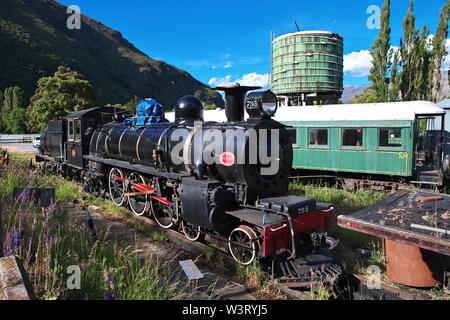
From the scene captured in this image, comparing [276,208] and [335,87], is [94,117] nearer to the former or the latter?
[276,208]

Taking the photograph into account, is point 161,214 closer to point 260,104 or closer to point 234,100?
point 234,100

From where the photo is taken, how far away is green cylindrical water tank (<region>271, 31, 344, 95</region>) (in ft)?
62.2

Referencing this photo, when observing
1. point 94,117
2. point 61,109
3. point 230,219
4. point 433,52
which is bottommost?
point 230,219

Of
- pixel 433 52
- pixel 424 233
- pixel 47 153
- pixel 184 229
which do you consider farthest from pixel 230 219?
pixel 433 52

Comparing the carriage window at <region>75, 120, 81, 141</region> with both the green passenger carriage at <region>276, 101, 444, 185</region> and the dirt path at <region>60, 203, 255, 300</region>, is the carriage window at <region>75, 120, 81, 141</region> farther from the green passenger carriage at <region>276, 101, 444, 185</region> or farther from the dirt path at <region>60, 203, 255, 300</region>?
the green passenger carriage at <region>276, 101, 444, 185</region>

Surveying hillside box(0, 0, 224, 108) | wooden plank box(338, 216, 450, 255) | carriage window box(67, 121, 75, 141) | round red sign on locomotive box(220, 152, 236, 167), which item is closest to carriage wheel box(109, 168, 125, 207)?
carriage window box(67, 121, 75, 141)

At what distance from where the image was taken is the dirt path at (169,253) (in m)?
4.36

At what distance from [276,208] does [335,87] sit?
54.9ft

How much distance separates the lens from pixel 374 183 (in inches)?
432

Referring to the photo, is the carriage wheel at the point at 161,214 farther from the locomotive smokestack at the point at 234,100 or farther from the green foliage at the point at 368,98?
the green foliage at the point at 368,98

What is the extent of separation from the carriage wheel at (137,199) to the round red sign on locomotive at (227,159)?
3.14 m

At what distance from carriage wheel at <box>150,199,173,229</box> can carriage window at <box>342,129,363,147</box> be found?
7475mm

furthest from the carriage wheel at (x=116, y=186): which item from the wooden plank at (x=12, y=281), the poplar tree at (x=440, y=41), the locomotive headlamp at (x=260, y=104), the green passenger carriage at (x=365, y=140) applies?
the poplar tree at (x=440, y=41)
